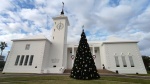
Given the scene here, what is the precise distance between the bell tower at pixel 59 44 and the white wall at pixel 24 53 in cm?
411

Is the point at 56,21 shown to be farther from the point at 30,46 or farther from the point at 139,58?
the point at 139,58

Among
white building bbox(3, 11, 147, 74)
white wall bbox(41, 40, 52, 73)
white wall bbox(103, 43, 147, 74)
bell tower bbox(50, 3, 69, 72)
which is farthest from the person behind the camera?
bell tower bbox(50, 3, 69, 72)

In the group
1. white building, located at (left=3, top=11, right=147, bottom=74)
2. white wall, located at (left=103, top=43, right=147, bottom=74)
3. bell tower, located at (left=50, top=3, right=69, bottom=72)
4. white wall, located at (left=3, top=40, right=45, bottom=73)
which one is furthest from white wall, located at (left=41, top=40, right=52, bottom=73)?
white wall, located at (left=103, top=43, right=147, bottom=74)

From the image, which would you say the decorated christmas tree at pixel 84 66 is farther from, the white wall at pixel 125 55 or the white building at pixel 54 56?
the white wall at pixel 125 55

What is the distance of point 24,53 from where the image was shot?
27312 millimetres

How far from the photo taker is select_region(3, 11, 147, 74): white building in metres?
25.7

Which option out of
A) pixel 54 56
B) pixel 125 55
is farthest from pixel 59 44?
pixel 125 55

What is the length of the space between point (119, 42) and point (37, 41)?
20.8m

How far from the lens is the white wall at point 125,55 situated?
25.5 m

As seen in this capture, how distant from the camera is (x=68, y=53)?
1316 inches

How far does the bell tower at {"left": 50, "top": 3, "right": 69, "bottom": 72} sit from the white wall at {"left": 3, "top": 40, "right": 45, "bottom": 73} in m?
4.11

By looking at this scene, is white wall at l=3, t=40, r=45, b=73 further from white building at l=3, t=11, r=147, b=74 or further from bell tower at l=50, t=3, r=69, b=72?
bell tower at l=50, t=3, r=69, b=72

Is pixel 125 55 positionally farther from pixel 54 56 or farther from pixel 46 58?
pixel 46 58

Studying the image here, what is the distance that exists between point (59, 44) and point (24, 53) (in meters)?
9.21
